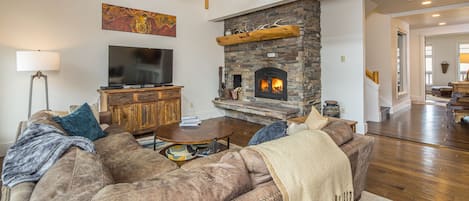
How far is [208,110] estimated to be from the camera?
6.20 m

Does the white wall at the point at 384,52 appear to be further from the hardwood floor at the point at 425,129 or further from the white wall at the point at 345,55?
the white wall at the point at 345,55

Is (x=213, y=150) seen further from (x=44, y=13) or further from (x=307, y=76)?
(x=44, y=13)

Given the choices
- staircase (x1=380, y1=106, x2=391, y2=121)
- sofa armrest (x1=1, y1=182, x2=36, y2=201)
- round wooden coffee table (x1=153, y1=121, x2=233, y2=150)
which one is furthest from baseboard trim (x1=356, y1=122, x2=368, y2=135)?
sofa armrest (x1=1, y1=182, x2=36, y2=201)

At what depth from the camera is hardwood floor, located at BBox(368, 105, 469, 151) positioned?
3.99 meters

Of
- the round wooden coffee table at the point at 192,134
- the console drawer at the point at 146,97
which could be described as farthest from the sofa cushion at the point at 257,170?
the console drawer at the point at 146,97

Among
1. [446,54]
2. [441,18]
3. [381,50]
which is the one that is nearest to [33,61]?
[381,50]

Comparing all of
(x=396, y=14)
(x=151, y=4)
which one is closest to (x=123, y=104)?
(x=151, y=4)

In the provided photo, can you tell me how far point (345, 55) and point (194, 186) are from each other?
4.49 m

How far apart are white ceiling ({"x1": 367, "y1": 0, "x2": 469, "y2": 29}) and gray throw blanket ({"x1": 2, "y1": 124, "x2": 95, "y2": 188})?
17.4 feet

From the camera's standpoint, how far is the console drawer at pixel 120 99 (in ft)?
13.7

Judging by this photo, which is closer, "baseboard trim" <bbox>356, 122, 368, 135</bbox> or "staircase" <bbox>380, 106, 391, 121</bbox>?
"baseboard trim" <bbox>356, 122, 368, 135</bbox>

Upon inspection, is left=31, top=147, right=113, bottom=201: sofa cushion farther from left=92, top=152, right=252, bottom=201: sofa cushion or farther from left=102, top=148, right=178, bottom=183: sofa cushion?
left=102, top=148, right=178, bottom=183: sofa cushion

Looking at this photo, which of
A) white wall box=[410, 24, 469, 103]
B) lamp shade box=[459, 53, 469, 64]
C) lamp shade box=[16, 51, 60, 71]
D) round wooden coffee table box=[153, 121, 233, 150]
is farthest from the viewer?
lamp shade box=[459, 53, 469, 64]

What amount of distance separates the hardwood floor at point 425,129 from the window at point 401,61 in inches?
48.7
